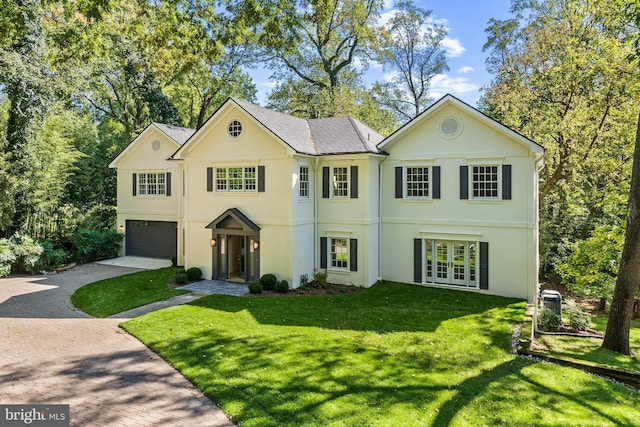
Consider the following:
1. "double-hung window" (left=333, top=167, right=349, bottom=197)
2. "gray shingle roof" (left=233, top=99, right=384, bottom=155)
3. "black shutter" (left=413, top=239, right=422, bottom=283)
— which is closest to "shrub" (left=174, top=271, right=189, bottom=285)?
"gray shingle roof" (left=233, top=99, right=384, bottom=155)

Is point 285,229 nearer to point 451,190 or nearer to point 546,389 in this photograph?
point 451,190

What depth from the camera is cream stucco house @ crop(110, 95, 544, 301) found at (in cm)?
1673

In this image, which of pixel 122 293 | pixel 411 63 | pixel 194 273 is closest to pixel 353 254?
pixel 194 273

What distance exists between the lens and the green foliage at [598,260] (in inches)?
677

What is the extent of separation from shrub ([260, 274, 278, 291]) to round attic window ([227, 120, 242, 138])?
6.57 m

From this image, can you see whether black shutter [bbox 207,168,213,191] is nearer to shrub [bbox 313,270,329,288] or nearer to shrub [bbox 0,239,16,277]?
shrub [bbox 313,270,329,288]

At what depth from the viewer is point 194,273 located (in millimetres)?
19109

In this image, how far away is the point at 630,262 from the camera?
36.8ft

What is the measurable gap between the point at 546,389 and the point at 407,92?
118ft

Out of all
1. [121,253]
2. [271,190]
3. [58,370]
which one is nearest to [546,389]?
[58,370]

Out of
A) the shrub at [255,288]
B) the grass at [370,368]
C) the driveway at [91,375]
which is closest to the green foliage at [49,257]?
the driveway at [91,375]

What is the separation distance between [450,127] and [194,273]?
13.3 meters

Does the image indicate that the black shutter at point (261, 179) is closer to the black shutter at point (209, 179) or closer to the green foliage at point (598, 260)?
the black shutter at point (209, 179)

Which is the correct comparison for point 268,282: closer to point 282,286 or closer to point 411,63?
point 282,286
